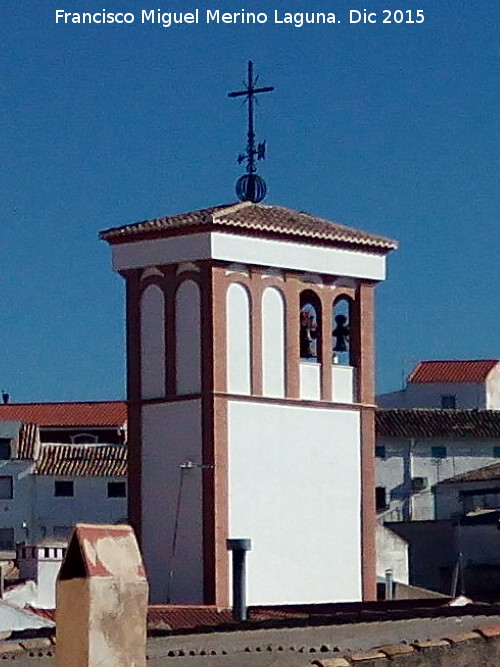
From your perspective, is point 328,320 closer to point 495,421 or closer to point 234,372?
point 234,372

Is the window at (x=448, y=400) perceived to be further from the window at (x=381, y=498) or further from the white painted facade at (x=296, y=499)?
the white painted facade at (x=296, y=499)

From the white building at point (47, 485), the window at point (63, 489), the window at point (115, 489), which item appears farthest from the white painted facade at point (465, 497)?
the window at point (63, 489)

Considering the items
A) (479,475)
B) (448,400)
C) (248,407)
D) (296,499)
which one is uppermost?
(448,400)

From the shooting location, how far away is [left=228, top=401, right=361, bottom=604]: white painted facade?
30.8 m

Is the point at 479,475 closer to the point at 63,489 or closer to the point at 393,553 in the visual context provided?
the point at 63,489

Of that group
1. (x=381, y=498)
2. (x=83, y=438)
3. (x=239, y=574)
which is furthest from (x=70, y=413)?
(x=239, y=574)

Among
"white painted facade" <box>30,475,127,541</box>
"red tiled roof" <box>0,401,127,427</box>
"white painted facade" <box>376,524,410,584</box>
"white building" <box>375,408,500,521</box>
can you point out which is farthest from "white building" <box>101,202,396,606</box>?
"red tiled roof" <box>0,401,127,427</box>

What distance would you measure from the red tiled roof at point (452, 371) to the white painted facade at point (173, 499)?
158ft

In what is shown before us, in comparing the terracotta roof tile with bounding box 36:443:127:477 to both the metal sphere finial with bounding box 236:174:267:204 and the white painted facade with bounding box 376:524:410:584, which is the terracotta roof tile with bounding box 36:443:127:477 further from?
the metal sphere finial with bounding box 236:174:267:204

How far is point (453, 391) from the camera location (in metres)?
79.7

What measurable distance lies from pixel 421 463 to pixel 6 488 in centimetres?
1319

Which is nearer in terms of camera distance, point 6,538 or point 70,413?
point 6,538

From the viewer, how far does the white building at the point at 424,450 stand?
2776 inches

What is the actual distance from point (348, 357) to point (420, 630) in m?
17.2
